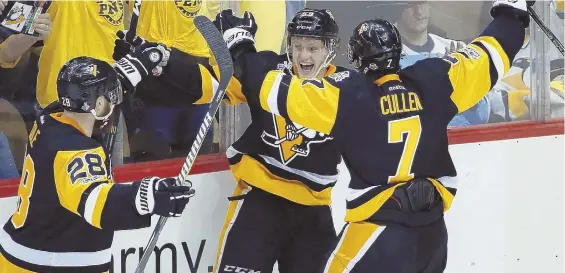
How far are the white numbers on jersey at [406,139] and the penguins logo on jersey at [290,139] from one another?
0.39 meters

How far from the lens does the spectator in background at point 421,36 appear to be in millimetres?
3600

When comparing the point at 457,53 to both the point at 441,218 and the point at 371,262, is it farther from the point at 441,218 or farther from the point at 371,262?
the point at 371,262

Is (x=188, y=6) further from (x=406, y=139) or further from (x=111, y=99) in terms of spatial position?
(x=406, y=139)

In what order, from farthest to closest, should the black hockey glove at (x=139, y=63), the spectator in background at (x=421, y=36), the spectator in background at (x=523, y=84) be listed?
1. the spectator in background at (x=523, y=84)
2. the spectator in background at (x=421, y=36)
3. the black hockey glove at (x=139, y=63)

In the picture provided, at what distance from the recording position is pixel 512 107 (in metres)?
3.77

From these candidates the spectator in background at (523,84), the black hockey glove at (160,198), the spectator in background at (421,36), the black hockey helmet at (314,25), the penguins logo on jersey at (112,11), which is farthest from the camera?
the spectator in background at (523,84)

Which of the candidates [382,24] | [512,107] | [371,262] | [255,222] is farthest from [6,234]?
[512,107]

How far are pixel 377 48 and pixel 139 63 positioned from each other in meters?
0.67

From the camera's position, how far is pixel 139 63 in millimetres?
2816

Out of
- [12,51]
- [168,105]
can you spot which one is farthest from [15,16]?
[168,105]

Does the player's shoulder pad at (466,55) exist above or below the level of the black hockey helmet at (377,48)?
below

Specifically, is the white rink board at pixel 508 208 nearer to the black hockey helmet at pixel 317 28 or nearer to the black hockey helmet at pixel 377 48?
the black hockey helmet at pixel 317 28

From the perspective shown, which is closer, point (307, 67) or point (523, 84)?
point (307, 67)

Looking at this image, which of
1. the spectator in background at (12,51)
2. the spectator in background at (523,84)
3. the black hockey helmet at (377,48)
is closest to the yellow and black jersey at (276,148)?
the black hockey helmet at (377,48)
